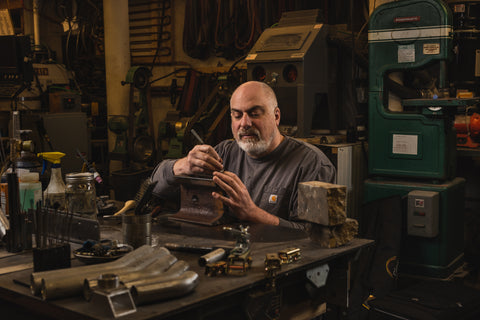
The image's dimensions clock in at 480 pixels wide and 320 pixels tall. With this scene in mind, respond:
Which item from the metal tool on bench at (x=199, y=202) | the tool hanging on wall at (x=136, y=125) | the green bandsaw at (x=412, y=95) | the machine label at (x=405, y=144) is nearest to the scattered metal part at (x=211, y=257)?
the metal tool on bench at (x=199, y=202)

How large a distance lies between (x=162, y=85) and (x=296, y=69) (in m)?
3.27

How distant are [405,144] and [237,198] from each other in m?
2.06

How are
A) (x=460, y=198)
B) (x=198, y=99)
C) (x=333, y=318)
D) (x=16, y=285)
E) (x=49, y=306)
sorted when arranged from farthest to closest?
(x=198, y=99) < (x=460, y=198) < (x=333, y=318) < (x=16, y=285) < (x=49, y=306)

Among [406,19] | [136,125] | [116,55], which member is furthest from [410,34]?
[116,55]

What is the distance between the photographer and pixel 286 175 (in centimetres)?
260

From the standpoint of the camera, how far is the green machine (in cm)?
375

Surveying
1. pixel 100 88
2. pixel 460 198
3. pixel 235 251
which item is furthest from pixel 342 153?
pixel 100 88

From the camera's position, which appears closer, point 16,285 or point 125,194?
point 16,285

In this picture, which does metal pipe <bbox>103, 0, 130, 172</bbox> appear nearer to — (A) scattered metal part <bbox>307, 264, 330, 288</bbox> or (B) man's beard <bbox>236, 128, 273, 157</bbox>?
(B) man's beard <bbox>236, 128, 273, 157</bbox>

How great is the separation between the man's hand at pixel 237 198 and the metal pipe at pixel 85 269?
68 cm

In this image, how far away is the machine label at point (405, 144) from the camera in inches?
153

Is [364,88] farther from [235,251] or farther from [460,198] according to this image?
[235,251]

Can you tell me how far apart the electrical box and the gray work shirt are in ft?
4.50

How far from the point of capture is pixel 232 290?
143 cm
